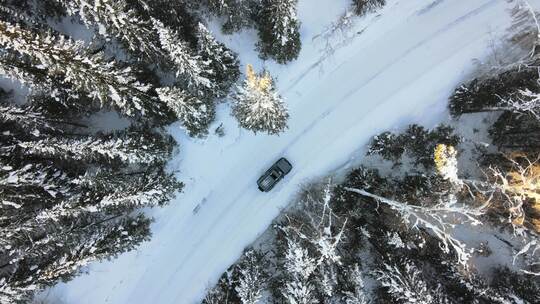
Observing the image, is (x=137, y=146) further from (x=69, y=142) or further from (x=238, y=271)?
(x=238, y=271)

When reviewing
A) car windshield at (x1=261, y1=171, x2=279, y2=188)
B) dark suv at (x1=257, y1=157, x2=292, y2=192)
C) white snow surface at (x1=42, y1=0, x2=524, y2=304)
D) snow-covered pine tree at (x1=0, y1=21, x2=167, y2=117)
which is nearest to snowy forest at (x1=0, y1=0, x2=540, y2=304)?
snow-covered pine tree at (x1=0, y1=21, x2=167, y2=117)

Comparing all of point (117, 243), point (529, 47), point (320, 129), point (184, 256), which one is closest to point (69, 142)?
point (117, 243)

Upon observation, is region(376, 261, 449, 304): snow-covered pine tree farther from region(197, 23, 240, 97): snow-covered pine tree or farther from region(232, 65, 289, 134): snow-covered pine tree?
region(197, 23, 240, 97): snow-covered pine tree

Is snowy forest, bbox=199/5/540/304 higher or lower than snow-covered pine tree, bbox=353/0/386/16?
lower

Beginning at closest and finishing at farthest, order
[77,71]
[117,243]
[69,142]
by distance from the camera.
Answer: [77,71]
[69,142]
[117,243]

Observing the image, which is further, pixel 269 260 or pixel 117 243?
pixel 269 260

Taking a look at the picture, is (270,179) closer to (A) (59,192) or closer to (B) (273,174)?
(B) (273,174)

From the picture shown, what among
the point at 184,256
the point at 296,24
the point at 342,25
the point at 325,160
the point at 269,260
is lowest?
the point at 269,260

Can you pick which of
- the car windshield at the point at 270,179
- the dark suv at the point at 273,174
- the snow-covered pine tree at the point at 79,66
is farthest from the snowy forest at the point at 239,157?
the car windshield at the point at 270,179
